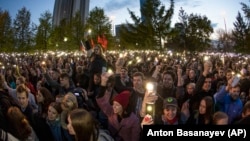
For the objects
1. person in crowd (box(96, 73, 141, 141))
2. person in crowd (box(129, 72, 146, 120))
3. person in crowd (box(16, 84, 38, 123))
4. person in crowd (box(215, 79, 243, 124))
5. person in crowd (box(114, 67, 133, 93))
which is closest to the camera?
person in crowd (box(96, 73, 141, 141))

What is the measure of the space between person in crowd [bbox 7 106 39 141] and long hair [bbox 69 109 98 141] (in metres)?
1.23

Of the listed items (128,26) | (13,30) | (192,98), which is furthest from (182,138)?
(128,26)

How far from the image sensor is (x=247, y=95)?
347 inches

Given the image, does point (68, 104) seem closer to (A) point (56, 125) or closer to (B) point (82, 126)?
(A) point (56, 125)

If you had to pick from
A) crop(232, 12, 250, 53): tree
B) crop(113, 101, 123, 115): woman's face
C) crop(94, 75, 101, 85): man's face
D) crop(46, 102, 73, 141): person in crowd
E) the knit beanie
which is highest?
crop(232, 12, 250, 53): tree

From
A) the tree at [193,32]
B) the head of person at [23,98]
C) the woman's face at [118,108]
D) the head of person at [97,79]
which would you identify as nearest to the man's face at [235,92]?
the woman's face at [118,108]

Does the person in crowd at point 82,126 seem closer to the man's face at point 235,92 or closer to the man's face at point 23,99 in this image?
the man's face at point 23,99

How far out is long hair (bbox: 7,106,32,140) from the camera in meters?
4.70

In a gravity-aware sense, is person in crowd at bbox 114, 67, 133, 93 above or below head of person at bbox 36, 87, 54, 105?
above

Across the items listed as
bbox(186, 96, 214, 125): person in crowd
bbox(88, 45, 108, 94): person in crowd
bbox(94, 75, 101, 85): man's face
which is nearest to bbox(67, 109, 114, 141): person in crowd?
bbox(186, 96, 214, 125): person in crowd

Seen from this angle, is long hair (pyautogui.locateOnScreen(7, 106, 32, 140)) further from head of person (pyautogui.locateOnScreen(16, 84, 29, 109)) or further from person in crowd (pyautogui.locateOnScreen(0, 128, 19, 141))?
A: head of person (pyautogui.locateOnScreen(16, 84, 29, 109))

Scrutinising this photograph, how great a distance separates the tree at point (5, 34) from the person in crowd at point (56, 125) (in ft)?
143

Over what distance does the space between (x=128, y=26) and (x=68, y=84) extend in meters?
55.5

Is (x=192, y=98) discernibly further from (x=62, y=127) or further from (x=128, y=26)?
(x=128, y=26)
